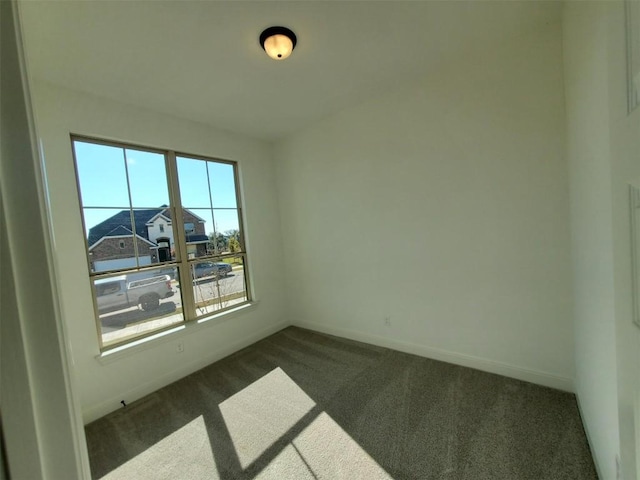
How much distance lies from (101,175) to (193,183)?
83 centimetres

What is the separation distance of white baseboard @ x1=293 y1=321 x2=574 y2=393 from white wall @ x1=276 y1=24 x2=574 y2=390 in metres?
0.01

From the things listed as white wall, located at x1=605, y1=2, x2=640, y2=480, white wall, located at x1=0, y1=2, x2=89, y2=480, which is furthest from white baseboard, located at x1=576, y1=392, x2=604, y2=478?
white wall, located at x1=0, y1=2, x2=89, y2=480

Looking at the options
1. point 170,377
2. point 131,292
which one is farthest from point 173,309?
point 170,377

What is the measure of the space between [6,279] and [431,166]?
2.71 m

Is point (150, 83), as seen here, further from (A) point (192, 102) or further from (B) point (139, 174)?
(B) point (139, 174)

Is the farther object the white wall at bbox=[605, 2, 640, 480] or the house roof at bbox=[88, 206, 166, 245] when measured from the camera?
the house roof at bbox=[88, 206, 166, 245]

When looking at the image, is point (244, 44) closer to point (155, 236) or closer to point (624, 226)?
point (155, 236)

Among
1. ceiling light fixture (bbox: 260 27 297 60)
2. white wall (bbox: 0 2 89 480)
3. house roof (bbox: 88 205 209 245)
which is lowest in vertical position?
white wall (bbox: 0 2 89 480)

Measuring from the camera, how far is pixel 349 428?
1.86 meters

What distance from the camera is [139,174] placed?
2.62m

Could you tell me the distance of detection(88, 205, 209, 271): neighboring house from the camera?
2361 mm

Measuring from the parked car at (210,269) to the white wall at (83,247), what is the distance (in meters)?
0.33

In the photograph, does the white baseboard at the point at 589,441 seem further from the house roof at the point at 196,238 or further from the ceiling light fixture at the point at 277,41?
the house roof at the point at 196,238

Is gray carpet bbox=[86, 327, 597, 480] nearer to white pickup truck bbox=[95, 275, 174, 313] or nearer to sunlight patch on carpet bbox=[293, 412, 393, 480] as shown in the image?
sunlight patch on carpet bbox=[293, 412, 393, 480]
